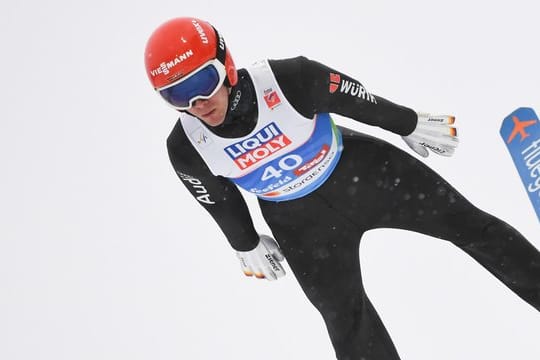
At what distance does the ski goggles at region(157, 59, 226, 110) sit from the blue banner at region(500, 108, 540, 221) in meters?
1.25

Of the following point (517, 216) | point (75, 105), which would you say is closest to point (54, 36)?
point (75, 105)

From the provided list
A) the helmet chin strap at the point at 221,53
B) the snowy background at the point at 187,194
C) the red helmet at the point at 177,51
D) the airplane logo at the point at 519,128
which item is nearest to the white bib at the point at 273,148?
the helmet chin strap at the point at 221,53

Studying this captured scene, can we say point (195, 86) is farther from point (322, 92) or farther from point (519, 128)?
point (519, 128)

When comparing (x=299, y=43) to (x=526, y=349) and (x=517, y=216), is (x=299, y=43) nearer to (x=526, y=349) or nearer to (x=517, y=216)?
(x=517, y=216)

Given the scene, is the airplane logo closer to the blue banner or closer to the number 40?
the blue banner

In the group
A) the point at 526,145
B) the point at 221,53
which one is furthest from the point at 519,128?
the point at 221,53

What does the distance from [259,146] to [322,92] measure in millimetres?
301

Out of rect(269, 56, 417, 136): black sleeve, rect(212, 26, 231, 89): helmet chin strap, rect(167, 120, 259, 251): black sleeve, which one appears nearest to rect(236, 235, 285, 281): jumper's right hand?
rect(167, 120, 259, 251): black sleeve

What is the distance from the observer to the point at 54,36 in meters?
6.23

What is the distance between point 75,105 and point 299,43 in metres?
1.86

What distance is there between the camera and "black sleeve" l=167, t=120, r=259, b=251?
112 inches

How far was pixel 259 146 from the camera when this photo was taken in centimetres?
273

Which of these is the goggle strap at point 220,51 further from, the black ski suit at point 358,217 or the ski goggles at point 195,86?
the black ski suit at point 358,217

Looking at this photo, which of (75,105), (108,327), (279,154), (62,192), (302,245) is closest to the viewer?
(279,154)
